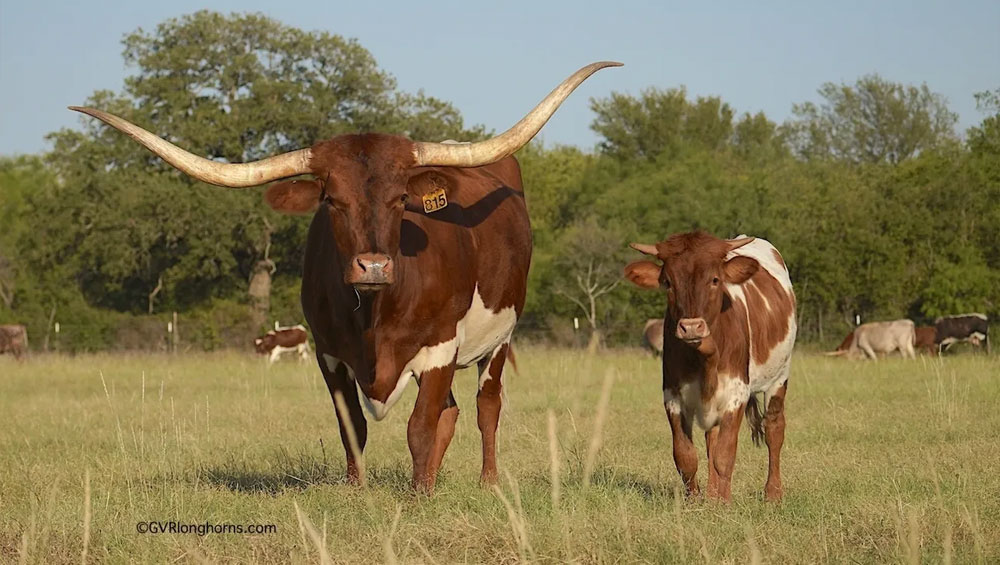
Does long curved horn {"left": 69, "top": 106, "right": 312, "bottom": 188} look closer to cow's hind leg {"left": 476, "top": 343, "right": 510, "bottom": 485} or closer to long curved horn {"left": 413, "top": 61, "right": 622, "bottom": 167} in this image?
long curved horn {"left": 413, "top": 61, "right": 622, "bottom": 167}

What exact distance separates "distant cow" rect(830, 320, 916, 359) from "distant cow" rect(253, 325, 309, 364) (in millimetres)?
14414

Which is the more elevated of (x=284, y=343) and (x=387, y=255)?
(x=387, y=255)

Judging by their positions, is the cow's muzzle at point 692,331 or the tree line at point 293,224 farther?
the tree line at point 293,224

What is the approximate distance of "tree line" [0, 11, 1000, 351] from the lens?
40031mm

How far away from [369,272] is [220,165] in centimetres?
134

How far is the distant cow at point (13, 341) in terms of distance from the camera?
33.5 metres

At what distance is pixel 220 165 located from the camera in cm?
693

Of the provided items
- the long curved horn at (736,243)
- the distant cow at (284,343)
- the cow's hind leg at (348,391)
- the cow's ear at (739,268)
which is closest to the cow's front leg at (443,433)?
the cow's hind leg at (348,391)

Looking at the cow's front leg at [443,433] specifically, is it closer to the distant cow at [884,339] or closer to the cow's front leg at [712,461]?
the cow's front leg at [712,461]

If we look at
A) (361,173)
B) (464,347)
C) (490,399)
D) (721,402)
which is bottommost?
(490,399)

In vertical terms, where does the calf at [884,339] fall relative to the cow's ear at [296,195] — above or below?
below

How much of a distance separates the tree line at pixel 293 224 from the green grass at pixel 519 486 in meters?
22.7

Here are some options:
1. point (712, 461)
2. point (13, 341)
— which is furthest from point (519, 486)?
point (13, 341)

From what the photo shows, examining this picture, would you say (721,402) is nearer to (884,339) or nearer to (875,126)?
(884,339)
